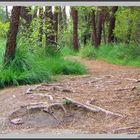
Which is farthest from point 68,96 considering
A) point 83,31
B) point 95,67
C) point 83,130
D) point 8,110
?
point 83,31

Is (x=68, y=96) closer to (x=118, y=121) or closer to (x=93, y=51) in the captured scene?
(x=118, y=121)

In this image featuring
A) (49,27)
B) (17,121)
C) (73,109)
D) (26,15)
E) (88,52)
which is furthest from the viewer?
(88,52)

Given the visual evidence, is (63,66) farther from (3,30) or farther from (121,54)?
(121,54)

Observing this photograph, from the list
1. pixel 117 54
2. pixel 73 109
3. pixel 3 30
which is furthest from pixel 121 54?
pixel 73 109

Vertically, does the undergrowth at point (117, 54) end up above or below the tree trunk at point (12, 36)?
below

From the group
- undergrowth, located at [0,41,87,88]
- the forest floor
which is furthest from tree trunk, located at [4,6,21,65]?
the forest floor

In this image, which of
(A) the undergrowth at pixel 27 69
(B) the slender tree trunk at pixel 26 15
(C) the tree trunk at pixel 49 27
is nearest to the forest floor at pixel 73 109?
(A) the undergrowth at pixel 27 69

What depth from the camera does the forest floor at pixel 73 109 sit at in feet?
12.7

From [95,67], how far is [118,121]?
4.20m

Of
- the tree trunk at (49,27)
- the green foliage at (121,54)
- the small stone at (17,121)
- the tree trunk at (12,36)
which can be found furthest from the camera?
the tree trunk at (49,27)

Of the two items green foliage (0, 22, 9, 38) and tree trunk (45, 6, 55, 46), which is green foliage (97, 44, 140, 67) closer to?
tree trunk (45, 6, 55, 46)

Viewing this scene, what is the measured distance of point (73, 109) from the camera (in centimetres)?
430

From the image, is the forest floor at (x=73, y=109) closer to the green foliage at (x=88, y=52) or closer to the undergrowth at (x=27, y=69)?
the undergrowth at (x=27, y=69)

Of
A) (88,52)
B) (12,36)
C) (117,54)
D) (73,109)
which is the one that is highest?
(12,36)
